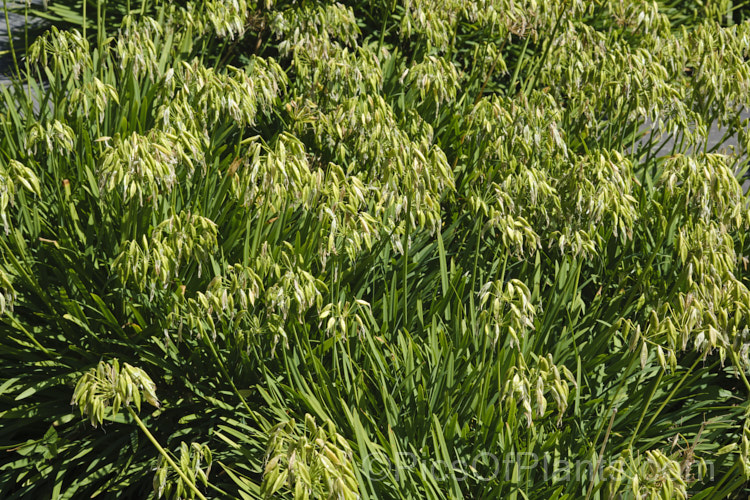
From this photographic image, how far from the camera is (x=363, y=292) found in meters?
3.14

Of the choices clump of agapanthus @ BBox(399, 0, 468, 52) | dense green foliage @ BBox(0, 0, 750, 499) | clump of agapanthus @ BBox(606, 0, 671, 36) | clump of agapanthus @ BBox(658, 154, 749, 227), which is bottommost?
dense green foliage @ BBox(0, 0, 750, 499)

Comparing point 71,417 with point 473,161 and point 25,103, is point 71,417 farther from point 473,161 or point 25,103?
point 473,161

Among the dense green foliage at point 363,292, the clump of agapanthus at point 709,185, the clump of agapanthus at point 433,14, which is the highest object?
the clump of agapanthus at point 709,185

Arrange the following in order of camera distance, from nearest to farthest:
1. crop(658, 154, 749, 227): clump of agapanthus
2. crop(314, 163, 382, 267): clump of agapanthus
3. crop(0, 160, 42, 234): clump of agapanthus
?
1. crop(0, 160, 42, 234): clump of agapanthus
2. crop(314, 163, 382, 267): clump of agapanthus
3. crop(658, 154, 749, 227): clump of agapanthus

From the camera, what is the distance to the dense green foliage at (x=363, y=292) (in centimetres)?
220

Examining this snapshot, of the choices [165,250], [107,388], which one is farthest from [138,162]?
[107,388]

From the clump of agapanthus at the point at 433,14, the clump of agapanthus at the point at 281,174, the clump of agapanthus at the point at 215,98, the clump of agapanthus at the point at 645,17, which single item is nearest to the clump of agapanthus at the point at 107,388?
the clump of agapanthus at the point at 281,174

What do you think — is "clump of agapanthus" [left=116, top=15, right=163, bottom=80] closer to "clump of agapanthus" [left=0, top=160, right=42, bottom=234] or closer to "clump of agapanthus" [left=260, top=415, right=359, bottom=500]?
"clump of agapanthus" [left=0, top=160, right=42, bottom=234]

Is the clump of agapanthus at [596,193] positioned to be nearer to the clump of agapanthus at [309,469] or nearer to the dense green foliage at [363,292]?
the dense green foliage at [363,292]

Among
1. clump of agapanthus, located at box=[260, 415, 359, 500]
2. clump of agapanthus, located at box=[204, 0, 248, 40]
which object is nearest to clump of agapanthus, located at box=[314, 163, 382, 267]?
clump of agapanthus, located at box=[260, 415, 359, 500]

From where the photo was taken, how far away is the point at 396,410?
252cm

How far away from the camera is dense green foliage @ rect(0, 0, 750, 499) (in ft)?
7.20

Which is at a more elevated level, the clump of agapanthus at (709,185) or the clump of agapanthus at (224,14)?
the clump of agapanthus at (709,185)

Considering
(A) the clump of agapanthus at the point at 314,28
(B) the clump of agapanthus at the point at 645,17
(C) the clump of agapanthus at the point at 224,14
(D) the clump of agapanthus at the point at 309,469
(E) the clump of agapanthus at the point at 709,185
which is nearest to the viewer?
(D) the clump of agapanthus at the point at 309,469
